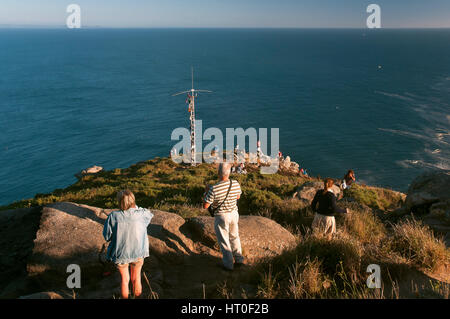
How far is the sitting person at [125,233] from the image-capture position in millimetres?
4770

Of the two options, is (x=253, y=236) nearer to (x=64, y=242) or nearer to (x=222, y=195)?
(x=222, y=195)

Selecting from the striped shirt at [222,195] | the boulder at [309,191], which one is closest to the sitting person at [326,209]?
the striped shirt at [222,195]

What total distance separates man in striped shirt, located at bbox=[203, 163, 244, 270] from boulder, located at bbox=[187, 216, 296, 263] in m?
0.78

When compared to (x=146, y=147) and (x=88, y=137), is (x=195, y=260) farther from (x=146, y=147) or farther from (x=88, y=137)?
(x=88, y=137)

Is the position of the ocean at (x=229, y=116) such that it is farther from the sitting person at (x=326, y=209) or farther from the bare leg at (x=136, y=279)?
the bare leg at (x=136, y=279)

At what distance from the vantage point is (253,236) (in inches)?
295

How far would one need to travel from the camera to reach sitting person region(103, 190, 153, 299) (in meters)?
4.77

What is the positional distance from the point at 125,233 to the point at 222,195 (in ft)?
5.95

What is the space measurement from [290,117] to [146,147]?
33475 millimetres

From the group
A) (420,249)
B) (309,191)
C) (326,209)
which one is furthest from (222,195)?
(309,191)

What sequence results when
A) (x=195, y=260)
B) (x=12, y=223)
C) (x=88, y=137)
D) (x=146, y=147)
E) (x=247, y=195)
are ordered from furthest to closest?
(x=88, y=137) → (x=146, y=147) → (x=247, y=195) → (x=12, y=223) → (x=195, y=260)

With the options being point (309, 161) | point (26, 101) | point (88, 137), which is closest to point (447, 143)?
point (309, 161)

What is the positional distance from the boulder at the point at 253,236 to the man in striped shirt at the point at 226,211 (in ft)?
2.56

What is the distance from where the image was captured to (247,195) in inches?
512
